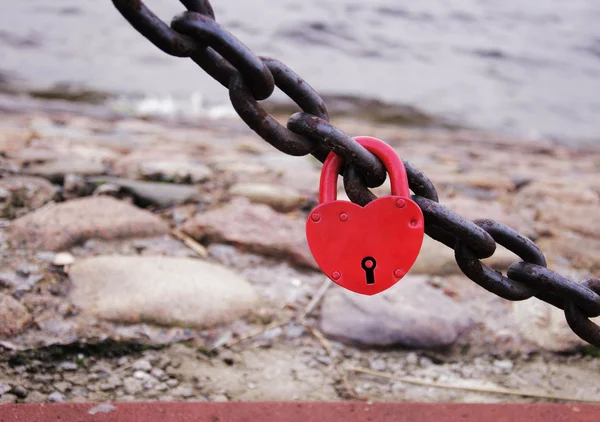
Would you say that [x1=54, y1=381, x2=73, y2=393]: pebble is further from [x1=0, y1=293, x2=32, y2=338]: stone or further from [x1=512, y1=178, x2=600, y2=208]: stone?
[x1=512, y1=178, x2=600, y2=208]: stone

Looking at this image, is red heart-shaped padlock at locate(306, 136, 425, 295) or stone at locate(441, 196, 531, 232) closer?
red heart-shaped padlock at locate(306, 136, 425, 295)

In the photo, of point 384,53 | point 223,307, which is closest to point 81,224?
point 223,307

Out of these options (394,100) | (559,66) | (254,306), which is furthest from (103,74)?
(559,66)

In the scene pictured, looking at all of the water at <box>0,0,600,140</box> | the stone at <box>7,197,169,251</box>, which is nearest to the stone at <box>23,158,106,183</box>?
the stone at <box>7,197,169,251</box>

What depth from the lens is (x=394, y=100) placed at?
6301 millimetres

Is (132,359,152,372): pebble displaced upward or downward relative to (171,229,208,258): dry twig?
downward

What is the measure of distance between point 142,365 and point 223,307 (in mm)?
247

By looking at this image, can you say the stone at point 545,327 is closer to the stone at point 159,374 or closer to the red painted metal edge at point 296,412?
the red painted metal edge at point 296,412

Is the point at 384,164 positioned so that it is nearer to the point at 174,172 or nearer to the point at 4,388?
the point at 4,388

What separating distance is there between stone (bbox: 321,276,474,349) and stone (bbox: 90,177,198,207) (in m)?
0.75

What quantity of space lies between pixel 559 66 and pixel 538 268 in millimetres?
8580

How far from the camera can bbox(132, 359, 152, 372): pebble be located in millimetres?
1211

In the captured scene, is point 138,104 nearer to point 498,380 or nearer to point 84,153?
point 84,153

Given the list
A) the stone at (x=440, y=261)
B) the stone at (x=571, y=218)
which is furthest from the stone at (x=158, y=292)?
the stone at (x=571, y=218)
